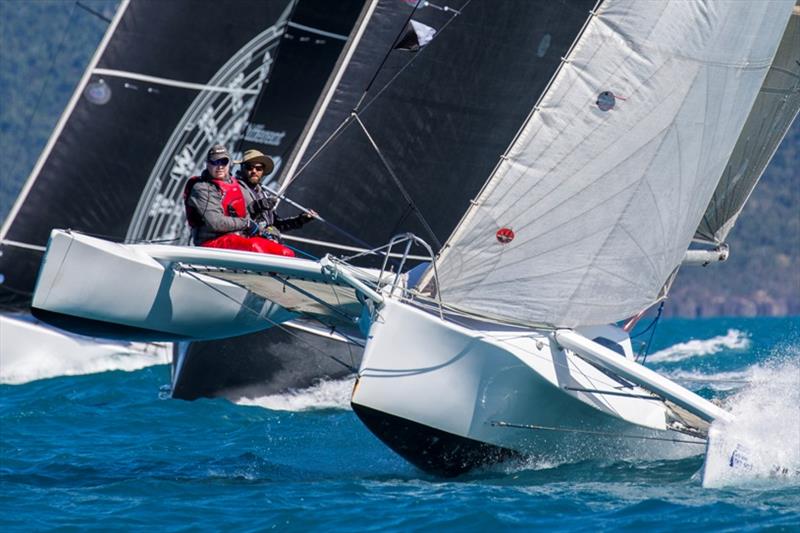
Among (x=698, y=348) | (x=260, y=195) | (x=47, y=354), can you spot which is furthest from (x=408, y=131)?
(x=698, y=348)

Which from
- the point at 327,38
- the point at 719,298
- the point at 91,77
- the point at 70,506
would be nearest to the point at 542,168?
the point at 70,506

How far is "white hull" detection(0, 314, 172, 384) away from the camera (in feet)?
46.1

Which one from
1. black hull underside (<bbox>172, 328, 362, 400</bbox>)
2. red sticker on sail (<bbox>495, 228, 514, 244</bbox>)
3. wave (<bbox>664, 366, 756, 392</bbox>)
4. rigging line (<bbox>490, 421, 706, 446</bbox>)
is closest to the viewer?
rigging line (<bbox>490, 421, 706, 446</bbox>)

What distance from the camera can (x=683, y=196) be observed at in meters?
8.09

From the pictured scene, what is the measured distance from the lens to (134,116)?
13836 mm

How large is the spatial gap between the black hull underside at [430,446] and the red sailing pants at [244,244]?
1.21 meters

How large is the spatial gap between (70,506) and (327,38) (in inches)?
246

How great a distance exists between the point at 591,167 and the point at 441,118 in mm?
2607

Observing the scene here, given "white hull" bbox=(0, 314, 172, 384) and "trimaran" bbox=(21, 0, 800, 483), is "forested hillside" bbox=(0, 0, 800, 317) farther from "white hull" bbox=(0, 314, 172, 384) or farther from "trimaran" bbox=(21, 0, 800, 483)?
"trimaran" bbox=(21, 0, 800, 483)

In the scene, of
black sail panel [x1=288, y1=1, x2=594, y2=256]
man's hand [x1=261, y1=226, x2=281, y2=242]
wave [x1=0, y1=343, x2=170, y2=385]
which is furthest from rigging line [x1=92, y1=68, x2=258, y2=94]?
man's hand [x1=261, y1=226, x2=281, y2=242]

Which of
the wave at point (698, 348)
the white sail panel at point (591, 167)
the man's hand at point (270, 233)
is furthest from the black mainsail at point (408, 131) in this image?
the wave at point (698, 348)

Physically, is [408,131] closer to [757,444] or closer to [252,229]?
[252,229]

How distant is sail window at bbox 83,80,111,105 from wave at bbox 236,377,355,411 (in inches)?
142

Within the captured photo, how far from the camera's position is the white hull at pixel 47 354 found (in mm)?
14047
